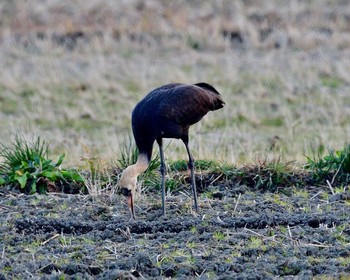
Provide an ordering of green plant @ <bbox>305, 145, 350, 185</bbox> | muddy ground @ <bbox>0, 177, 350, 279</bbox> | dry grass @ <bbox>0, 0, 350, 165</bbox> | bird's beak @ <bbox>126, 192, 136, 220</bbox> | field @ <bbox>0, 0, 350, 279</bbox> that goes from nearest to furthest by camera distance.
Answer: muddy ground @ <bbox>0, 177, 350, 279</bbox>
field @ <bbox>0, 0, 350, 279</bbox>
bird's beak @ <bbox>126, 192, 136, 220</bbox>
green plant @ <bbox>305, 145, 350, 185</bbox>
dry grass @ <bbox>0, 0, 350, 165</bbox>

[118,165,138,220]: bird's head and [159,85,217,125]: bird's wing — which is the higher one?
[159,85,217,125]: bird's wing

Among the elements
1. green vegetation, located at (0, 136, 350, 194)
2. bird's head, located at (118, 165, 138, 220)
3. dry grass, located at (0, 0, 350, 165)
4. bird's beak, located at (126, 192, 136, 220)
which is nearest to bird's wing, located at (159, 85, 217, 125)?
bird's head, located at (118, 165, 138, 220)

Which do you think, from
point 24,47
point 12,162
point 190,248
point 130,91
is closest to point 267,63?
point 130,91

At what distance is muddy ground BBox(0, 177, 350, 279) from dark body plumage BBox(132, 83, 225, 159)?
2.30 ft

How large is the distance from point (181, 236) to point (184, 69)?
12.5 metres

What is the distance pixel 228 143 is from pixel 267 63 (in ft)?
24.5

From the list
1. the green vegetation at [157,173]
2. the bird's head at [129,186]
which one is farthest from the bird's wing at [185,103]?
the green vegetation at [157,173]

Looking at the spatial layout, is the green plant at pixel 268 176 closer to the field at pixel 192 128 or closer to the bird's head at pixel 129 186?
the field at pixel 192 128

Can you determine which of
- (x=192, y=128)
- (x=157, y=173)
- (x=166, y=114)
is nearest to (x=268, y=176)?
(x=157, y=173)

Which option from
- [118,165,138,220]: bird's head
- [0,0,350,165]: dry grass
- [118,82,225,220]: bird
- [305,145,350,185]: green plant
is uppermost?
[118,82,225,220]: bird

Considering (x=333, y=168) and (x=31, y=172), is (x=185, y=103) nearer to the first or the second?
(x=31, y=172)

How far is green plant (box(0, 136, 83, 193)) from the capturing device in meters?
9.28

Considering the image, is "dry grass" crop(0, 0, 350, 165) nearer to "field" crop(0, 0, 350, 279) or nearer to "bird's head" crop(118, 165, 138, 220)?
"field" crop(0, 0, 350, 279)

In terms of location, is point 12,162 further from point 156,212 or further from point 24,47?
point 24,47
